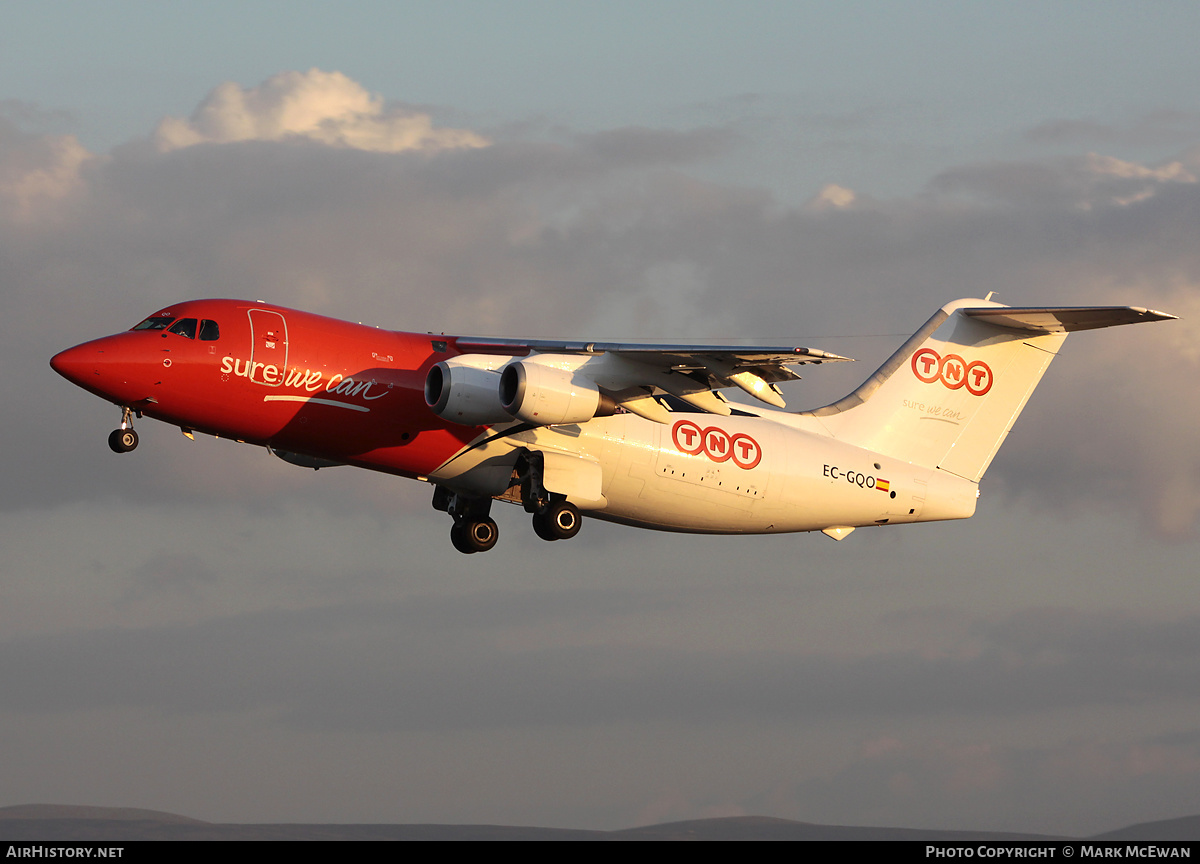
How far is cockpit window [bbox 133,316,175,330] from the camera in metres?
20.2

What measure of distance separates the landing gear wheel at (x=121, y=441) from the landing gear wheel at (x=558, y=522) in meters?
5.97

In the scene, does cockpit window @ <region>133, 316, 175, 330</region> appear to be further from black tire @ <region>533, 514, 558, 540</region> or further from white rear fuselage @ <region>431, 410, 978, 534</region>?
black tire @ <region>533, 514, 558, 540</region>

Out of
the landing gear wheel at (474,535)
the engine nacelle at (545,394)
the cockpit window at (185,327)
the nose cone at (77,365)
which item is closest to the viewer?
the nose cone at (77,365)

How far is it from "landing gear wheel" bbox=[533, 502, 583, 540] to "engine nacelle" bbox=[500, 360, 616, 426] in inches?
72.1

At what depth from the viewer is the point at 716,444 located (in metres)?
23.2

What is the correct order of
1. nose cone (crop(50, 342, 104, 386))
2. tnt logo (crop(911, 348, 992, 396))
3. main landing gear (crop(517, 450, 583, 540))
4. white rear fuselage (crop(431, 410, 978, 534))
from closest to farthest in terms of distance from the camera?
nose cone (crop(50, 342, 104, 386)) < main landing gear (crop(517, 450, 583, 540)) < white rear fuselage (crop(431, 410, 978, 534)) < tnt logo (crop(911, 348, 992, 396))

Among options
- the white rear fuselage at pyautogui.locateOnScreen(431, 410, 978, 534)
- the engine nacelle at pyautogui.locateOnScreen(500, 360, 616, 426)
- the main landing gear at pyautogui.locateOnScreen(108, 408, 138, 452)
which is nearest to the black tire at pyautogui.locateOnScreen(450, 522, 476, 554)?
the white rear fuselage at pyautogui.locateOnScreen(431, 410, 978, 534)

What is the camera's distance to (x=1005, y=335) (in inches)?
1019

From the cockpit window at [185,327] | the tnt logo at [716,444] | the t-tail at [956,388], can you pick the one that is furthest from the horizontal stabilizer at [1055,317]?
the cockpit window at [185,327]

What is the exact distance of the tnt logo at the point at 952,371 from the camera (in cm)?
2589

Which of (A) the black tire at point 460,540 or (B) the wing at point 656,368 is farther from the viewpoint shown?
(A) the black tire at point 460,540

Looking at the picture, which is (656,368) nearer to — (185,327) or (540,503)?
(540,503)

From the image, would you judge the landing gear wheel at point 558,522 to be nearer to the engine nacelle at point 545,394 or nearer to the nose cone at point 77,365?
the engine nacelle at point 545,394
